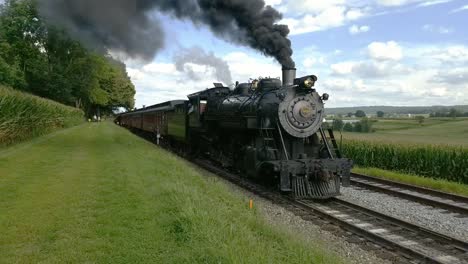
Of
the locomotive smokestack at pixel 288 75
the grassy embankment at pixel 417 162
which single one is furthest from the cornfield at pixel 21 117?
the grassy embankment at pixel 417 162

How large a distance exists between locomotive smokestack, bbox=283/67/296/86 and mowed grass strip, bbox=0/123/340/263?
3922mm

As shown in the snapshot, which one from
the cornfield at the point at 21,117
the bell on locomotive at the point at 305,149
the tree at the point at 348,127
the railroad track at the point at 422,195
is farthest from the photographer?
the tree at the point at 348,127

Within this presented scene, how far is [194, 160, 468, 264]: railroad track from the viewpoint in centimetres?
675

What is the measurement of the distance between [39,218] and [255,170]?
5951 millimetres

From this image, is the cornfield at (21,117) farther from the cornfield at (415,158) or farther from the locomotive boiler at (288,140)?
the cornfield at (415,158)

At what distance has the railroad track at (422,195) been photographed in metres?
10.4

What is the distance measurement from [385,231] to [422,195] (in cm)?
504

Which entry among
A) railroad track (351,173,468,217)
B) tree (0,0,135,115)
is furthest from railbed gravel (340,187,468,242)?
tree (0,0,135,115)

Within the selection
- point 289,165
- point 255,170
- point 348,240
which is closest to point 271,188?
point 255,170

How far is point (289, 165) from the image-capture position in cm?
1081

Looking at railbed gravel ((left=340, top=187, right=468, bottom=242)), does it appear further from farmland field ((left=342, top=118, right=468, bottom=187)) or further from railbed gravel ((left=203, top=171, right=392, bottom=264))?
farmland field ((left=342, top=118, right=468, bottom=187))

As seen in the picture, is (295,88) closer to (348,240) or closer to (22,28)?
(348,240)

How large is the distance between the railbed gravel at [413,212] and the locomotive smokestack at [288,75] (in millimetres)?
3514

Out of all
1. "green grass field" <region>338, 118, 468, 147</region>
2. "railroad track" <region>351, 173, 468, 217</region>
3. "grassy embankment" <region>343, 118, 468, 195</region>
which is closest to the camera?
"railroad track" <region>351, 173, 468, 217</region>
